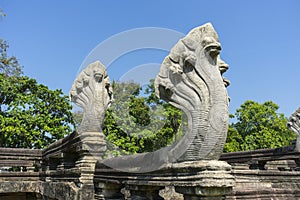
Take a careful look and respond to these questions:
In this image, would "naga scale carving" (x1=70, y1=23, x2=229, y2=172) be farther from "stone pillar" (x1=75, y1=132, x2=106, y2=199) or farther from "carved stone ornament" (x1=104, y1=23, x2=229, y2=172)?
"stone pillar" (x1=75, y1=132, x2=106, y2=199)

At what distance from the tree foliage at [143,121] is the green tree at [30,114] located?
1279cm

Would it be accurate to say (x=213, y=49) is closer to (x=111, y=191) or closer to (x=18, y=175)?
(x=111, y=191)

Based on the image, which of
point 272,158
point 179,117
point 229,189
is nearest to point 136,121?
point 179,117

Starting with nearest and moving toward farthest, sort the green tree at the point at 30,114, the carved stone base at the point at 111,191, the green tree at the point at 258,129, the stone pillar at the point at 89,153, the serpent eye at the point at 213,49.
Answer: the serpent eye at the point at 213,49 < the carved stone base at the point at 111,191 < the stone pillar at the point at 89,153 < the green tree at the point at 30,114 < the green tree at the point at 258,129

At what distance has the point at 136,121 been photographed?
453 centimetres

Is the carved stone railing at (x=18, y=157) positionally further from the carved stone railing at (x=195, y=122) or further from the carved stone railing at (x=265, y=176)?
the carved stone railing at (x=195, y=122)

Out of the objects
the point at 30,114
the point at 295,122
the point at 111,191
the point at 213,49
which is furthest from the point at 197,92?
the point at 30,114

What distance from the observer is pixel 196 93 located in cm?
332

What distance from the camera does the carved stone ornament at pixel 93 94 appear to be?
19.4ft

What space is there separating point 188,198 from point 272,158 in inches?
201

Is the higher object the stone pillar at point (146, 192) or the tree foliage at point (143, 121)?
the tree foliage at point (143, 121)

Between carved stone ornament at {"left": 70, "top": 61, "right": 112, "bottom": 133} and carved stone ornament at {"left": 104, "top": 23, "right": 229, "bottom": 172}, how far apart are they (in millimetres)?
2546

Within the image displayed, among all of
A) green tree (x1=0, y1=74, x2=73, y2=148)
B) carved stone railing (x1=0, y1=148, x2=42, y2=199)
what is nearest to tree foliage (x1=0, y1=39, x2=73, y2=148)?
green tree (x1=0, y1=74, x2=73, y2=148)

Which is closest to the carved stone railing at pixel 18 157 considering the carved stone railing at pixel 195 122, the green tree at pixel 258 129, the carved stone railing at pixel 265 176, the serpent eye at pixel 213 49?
the carved stone railing at pixel 265 176
